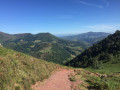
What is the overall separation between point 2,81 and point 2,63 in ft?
9.37

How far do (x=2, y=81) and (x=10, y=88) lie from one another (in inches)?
43.0

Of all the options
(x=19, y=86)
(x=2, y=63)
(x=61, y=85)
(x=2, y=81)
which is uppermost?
(x=2, y=63)

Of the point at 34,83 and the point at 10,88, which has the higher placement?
the point at 10,88

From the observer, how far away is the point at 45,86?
11836mm

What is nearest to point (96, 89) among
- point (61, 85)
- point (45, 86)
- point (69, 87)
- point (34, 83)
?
point (69, 87)

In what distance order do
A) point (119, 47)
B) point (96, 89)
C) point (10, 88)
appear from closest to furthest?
point (10, 88) < point (96, 89) < point (119, 47)

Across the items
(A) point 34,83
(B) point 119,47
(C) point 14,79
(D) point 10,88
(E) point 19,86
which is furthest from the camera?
(B) point 119,47

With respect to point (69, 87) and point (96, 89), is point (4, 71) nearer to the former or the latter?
point (69, 87)

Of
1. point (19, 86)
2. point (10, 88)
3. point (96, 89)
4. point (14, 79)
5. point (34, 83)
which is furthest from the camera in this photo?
point (34, 83)

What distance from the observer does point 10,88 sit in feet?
29.2

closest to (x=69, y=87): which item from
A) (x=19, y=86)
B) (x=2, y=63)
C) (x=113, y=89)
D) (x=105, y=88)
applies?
(x=105, y=88)

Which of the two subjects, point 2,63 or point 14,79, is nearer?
point 14,79

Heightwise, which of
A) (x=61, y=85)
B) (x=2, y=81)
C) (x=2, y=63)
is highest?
(x=2, y=63)

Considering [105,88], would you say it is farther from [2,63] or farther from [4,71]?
[2,63]
